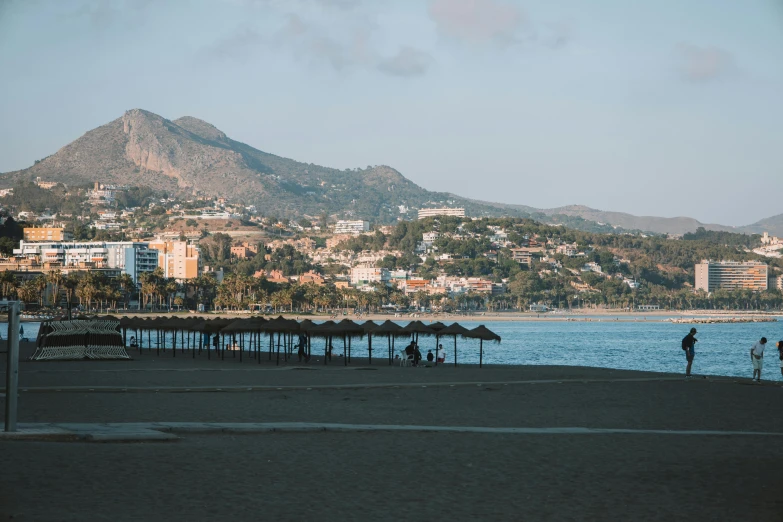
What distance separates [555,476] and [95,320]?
3222 centimetres

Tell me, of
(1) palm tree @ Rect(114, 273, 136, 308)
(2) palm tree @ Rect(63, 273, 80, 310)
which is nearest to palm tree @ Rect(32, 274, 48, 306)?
(2) palm tree @ Rect(63, 273, 80, 310)

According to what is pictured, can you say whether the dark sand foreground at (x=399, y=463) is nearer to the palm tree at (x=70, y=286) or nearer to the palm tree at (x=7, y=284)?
the palm tree at (x=7, y=284)

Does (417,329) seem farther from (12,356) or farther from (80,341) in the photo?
(12,356)

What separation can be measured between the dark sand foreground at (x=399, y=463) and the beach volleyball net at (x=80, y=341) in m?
16.8

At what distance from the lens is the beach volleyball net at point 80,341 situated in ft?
129

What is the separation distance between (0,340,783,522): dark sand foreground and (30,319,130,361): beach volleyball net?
16820 millimetres

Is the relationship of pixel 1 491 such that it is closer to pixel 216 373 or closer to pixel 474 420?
pixel 474 420

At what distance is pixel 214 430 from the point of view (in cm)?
1524

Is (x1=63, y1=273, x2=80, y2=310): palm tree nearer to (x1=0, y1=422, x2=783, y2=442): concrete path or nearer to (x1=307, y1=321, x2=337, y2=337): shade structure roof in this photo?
(x1=307, y1=321, x2=337, y2=337): shade structure roof

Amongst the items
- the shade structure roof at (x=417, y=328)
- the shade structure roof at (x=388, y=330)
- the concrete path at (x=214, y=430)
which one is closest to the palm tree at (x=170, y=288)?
the shade structure roof at (x=417, y=328)

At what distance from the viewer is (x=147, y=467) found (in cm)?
1160

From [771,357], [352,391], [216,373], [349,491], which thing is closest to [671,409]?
[352,391]

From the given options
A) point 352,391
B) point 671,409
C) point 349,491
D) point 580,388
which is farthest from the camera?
point 580,388

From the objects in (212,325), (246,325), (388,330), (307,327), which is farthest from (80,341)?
(388,330)
